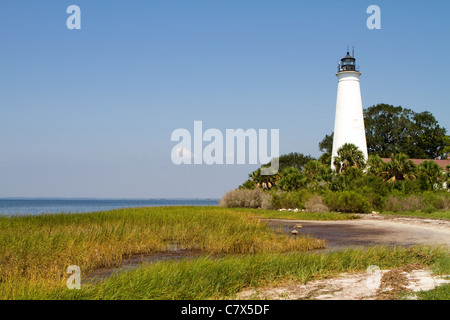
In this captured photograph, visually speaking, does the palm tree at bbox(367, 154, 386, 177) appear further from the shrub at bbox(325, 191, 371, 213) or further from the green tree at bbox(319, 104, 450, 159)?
the green tree at bbox(319, 104, 450, 159)

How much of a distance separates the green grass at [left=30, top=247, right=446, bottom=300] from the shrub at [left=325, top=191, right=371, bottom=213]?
2256cm

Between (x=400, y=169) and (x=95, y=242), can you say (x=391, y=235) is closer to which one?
(x=95, y=242)

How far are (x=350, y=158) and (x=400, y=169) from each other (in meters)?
6.03

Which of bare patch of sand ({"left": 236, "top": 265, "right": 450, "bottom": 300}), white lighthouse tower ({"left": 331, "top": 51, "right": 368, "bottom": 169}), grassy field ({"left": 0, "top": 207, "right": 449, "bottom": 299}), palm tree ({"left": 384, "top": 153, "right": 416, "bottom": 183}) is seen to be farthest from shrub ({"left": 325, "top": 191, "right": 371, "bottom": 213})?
bare patch of sand ({"left": 236, "top": 265, "right": 450, "bottom": 300})

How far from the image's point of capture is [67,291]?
7426 millimetres

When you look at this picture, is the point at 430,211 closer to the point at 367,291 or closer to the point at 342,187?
the point at 342,187

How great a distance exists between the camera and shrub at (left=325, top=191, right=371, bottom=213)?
34.7m

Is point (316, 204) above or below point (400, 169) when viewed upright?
below

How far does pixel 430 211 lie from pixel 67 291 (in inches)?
1234

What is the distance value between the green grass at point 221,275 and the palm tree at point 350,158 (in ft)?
114

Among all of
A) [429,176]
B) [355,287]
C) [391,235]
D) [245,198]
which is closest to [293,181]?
[245,198]

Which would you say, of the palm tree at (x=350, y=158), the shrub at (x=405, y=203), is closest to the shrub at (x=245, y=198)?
the palm tree at (x=350, y=158)

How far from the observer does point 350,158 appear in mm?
46500

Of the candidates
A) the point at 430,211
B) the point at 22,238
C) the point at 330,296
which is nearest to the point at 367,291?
the point at 330,296
